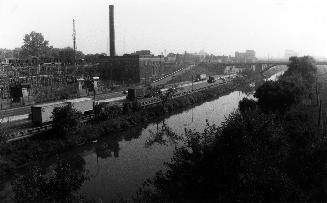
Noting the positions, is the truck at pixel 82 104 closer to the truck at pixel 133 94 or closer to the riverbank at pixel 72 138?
the riverbank at pixel 72 138

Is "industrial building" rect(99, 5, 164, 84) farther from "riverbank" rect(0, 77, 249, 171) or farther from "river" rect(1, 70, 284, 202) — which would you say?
"river" rect(1, 70, 284, 202)

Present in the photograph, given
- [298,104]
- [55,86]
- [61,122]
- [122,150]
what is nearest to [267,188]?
[122,150]

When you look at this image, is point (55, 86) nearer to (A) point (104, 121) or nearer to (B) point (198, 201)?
(A) point (104, 121)

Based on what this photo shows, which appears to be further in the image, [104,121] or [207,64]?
[207,64]

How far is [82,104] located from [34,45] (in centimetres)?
6965

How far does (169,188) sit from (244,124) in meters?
5.30

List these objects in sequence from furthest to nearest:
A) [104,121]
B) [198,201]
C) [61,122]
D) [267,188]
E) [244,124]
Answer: [104,121] < [61,122] < [244,124] < [198,201] < [267,188]

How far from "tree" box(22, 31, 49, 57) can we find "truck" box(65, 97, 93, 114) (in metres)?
66.3

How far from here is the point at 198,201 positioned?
16484mm

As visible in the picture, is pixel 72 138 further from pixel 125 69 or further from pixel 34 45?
pixel 34 45

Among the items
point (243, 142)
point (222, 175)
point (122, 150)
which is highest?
Answer: point (243, 142)

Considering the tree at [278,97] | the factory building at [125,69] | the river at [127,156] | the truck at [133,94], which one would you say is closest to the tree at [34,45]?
the factory building at [125,69]

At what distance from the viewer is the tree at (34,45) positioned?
98750 millimetres

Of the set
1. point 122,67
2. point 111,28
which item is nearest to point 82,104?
point 122,67
